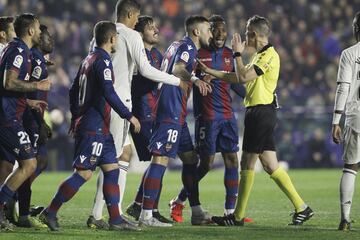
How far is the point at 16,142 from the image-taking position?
10406mm

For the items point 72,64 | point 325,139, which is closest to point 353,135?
point 325,139

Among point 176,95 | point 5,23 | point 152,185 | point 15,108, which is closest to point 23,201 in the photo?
point 15,108

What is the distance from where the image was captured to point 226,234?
10.2 meters

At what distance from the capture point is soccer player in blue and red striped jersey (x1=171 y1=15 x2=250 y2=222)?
1211cm

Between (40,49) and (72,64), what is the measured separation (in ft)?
47.4

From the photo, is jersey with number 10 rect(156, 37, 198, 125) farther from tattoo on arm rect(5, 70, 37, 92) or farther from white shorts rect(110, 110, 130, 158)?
tattoo on arm rect(5, 70, 37, 92)

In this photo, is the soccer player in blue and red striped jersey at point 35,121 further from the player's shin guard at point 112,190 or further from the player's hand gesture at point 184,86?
the player's hand gesture at point 184,86

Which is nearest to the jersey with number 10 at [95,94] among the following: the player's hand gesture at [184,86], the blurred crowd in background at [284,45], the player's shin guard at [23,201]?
the player's hand gesture at [184,86]

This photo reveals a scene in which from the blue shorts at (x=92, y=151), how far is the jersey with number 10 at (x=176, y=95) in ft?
3.47

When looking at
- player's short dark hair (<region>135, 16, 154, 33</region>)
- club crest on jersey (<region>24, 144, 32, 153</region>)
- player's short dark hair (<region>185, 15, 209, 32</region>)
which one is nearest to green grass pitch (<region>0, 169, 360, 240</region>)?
club crest on jersey (<region>24, 144, 32, 153</region>)

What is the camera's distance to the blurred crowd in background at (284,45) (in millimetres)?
24750

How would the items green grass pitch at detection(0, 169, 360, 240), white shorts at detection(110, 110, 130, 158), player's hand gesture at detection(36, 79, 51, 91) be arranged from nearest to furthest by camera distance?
green grass pitch at detection(0, 169, 360, 240) < player's hand gesture at detection(36, 79, 51, 91) < white shorts at detection(110, 110, 130, 158)

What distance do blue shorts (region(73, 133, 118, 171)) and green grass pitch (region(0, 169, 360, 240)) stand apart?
2.31 ft

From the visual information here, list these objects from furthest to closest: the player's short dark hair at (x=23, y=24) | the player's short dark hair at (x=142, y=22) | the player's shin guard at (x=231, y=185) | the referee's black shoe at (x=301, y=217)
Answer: the player's short dark hair at (x=142, y=22), the player's shin guard at (x=231, y=185), the referee's black shoe at (x=301, y=217), the player's short dark hair at (x=23, y=24)
